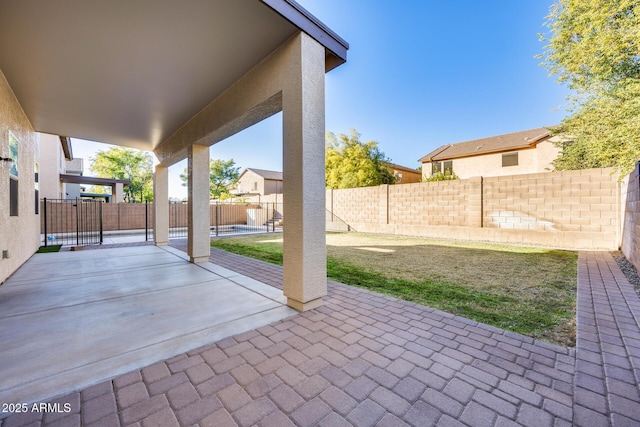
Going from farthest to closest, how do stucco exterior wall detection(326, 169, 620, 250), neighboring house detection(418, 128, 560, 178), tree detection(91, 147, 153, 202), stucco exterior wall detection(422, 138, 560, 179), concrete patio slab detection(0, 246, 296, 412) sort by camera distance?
tree detection(91, 147, 153, 202)
neighboring house detection(418, 128, 560, 178)
stucco exterior wall detection(422, 138, 560, 179)
stucco exterior wall detection(326, 169, 620, 250)
concrete patio slab detection(0, 246, 296, 412)

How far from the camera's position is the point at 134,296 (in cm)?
338

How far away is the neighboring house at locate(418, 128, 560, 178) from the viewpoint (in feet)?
54.6

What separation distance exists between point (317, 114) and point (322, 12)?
2529 millimetres

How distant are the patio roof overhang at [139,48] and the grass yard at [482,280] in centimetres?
322

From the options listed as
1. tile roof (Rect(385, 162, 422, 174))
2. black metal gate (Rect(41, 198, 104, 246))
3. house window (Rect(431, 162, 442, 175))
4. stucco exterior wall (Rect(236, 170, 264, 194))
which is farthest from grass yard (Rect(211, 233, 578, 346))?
stucco exterior wall (Rect(236, 170, 264, 194))

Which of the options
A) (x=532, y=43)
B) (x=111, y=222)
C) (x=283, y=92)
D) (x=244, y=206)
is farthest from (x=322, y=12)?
(x=244, y=206)

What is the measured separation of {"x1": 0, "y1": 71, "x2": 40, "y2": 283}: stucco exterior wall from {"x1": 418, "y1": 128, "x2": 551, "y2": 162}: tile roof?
71.0ft

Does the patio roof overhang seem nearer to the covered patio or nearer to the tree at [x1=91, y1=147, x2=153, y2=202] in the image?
the covered patio

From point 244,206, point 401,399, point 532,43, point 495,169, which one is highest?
point 532,43

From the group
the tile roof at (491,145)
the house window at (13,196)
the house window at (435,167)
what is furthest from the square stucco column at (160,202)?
the tile roof at (491,145)

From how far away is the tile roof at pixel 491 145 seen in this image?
56.7 ft

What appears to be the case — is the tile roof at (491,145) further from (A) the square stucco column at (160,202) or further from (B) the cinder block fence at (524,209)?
(A) the square stucco column at (160,202)

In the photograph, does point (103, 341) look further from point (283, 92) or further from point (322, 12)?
point (322, 12)

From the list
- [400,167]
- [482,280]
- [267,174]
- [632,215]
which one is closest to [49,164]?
[482,280]
